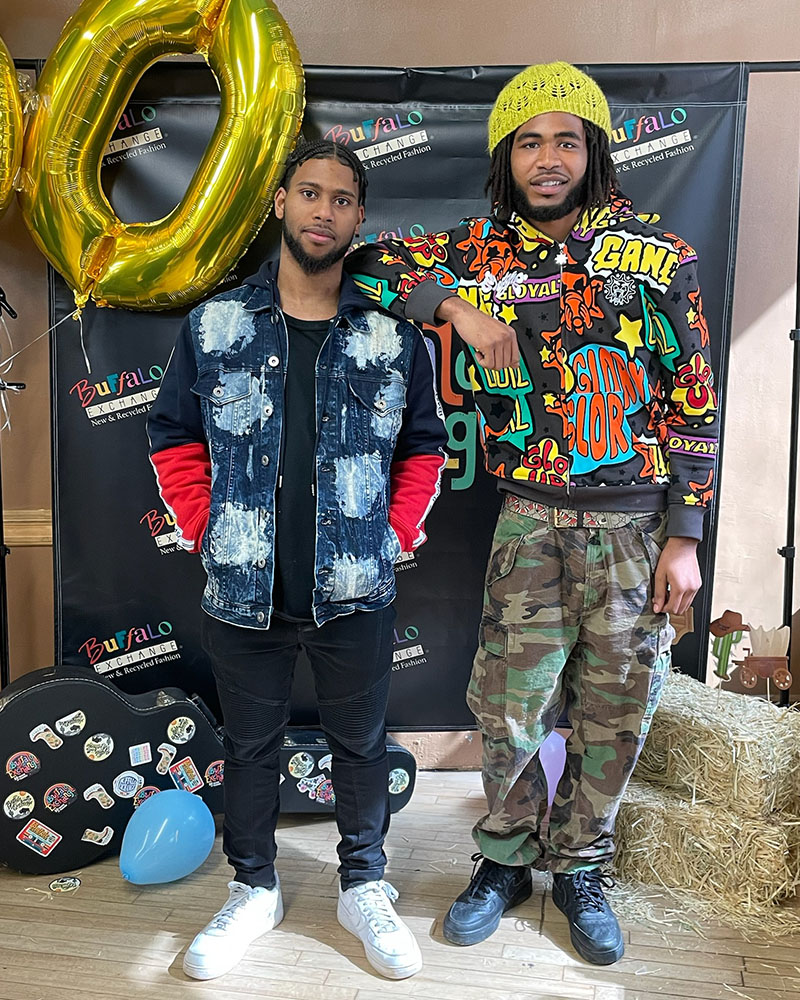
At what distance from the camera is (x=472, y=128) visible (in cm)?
247

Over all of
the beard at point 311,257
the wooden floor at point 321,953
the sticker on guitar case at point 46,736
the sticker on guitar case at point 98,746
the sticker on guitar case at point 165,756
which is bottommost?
the wooden floor at point 321,953

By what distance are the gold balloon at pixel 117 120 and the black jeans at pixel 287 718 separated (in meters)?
1.01

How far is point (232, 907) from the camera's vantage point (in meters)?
1.97

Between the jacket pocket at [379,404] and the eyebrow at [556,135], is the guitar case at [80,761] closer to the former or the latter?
the jacket pocket at [379,404]

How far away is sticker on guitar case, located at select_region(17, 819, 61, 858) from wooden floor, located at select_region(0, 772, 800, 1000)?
0.08 m

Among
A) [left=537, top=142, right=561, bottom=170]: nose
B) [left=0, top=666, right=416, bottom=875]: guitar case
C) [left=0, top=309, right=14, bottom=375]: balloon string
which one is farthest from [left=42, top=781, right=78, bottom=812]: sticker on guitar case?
[left=537, top=142, right=561, bottom=170]: nose

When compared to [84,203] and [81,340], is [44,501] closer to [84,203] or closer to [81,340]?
[81,340]

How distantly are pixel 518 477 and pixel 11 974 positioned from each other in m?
1.49

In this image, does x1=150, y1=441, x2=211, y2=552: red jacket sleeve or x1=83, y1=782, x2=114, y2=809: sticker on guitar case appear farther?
x1=83, y1=782, x2=114, y2=809: sticker on guitar case

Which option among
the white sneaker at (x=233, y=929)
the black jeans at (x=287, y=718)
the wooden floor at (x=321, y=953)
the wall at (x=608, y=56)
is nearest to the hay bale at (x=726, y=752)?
the wooden floor at (x=321, y=953)

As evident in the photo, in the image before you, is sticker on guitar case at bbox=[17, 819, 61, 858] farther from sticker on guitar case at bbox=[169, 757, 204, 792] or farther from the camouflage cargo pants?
the camouflage cargo pants

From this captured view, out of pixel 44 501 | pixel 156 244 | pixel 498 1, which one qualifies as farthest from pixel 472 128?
pixel 44 501

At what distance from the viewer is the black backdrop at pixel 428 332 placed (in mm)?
2439

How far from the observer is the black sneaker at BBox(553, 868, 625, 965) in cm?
192
